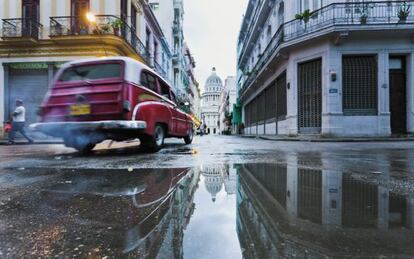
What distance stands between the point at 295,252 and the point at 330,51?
1574cm

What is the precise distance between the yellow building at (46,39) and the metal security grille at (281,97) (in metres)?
9.69

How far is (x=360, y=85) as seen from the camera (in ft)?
50.9

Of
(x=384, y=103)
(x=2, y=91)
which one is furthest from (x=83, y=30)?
(x=384, y=103)

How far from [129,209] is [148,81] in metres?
5.30

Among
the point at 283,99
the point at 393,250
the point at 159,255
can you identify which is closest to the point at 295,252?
the point at 393,250

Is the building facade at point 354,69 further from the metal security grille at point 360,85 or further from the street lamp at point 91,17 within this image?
the street lamp at point 91,17

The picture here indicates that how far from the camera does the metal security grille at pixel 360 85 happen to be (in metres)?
15.4

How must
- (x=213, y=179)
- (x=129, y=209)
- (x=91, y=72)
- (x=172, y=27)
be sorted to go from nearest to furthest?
(x=129, y=209) → (x=213, y=179) → (x=91, y=72) → (x=172, y=27)

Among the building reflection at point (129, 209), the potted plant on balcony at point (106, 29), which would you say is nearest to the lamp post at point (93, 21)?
the potted plant on balcony at point (106, 29)

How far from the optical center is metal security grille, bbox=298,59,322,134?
1623 centimetres

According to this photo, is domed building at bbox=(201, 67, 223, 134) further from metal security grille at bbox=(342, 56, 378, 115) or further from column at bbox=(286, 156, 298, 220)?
column at bbox=(286, 156, 298, 220)

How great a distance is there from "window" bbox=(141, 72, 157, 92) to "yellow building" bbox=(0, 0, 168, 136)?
464 inches

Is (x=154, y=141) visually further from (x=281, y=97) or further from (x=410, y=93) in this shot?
(x=281, y=97)

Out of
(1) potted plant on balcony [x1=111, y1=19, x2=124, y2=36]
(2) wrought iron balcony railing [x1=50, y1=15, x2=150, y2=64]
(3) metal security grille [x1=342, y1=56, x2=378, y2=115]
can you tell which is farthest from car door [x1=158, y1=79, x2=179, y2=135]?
(2) wrought iron balcony railing [x1=50, y1=15, x2=150, y2=64]
